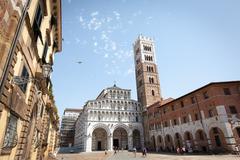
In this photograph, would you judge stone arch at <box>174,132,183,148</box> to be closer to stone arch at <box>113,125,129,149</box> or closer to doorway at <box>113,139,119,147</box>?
stone arch at <box>113,125,129,149</box>

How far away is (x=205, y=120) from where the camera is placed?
1062 inches

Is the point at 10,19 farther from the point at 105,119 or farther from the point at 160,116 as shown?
the point at 105,119

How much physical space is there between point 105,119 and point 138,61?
25171 millimetres

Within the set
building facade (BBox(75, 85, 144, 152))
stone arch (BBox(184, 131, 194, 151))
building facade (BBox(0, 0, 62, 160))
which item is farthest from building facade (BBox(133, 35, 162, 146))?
building facade (BBox(0, 0, 62, 160))

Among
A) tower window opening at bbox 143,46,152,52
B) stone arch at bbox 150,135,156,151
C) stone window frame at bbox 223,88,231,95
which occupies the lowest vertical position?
stone arch at bbox 150,135,156,151

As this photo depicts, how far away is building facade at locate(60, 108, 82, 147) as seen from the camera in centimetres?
6925

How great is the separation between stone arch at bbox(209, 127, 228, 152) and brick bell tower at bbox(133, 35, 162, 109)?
77.3 ft

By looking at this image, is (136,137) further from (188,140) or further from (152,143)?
(188,140)

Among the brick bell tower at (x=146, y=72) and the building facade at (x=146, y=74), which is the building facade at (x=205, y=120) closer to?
the building facade at (x=146, y=74)

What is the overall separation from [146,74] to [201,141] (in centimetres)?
2888

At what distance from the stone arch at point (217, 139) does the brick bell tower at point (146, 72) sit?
77.3 ft

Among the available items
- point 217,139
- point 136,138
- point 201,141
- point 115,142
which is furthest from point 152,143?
point 217,139

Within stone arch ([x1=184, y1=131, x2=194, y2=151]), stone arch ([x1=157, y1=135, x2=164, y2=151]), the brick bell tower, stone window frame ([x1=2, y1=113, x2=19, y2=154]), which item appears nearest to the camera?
stone window frame ([x1=2, y1=113, x2=19, y2=154])

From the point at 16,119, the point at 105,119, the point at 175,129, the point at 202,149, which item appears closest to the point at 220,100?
the point at 202,149
